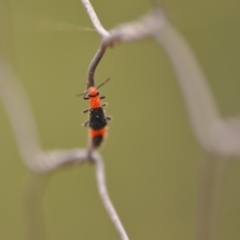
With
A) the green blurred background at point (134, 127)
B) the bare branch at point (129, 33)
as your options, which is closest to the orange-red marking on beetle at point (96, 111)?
the bare branch at point (129, 33)

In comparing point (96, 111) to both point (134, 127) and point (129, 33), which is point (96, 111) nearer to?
point (129, 33)

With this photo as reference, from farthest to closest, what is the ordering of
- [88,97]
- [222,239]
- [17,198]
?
[17,198], [222,239], [88,97]

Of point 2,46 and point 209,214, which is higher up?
point 2,46

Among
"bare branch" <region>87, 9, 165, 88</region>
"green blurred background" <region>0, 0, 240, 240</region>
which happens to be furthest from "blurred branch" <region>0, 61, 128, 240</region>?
"bare branch" <region>87, 9, 165, 88</region>

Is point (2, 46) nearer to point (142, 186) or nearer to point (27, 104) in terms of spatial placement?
point (27, 104)

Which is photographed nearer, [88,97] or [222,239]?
[88,97]

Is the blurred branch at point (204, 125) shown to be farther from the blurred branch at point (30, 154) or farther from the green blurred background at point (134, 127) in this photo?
the green blurred background at point (134, 127)

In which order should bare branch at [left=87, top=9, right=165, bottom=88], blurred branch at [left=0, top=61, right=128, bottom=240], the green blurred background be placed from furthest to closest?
the green blurred background < blurred branch at [left=0, top=61, right=128, bottom=240] < bare branch at [left=87, top=9, right=165, bottom=88]

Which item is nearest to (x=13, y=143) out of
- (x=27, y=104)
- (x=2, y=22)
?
(x=27, y=104)

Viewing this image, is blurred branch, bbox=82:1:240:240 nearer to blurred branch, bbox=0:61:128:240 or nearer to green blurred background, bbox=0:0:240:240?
blurred branch, bbox=0:61:128:240
